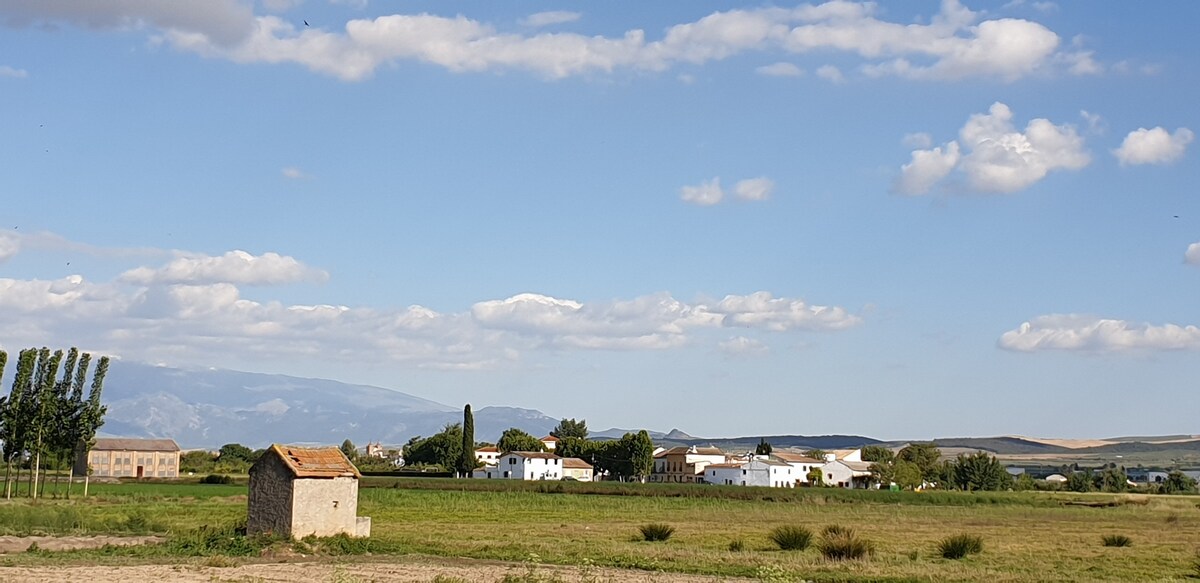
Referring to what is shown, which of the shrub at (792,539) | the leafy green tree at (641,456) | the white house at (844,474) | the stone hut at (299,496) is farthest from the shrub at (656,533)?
the white house at (844,474)

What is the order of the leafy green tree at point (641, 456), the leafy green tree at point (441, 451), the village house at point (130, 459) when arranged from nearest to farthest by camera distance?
the village house at point (130, 459)
the leafy green tree at point (641, 456)
the leafy green tree at point (441, 451)

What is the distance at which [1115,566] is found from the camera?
126 ft

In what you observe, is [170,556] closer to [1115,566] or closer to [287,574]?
[287,574]

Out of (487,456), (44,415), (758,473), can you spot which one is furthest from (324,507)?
(487,456)

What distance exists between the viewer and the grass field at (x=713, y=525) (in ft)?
121

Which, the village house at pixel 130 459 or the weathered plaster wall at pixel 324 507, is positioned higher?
the village house at pixel 130 459

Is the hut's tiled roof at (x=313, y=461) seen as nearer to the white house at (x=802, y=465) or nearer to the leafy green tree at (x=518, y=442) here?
the white house at (x=802, y=465)

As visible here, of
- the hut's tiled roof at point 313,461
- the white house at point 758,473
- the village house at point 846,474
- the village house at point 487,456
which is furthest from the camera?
the village house at point 487,456

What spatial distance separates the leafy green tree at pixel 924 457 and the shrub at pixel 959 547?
408 feet

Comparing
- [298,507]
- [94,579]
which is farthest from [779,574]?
[298,507]

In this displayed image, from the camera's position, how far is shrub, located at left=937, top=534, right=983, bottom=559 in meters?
40.8

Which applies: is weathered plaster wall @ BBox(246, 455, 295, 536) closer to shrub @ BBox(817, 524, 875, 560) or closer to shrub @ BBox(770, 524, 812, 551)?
shrub @ BBox(770, 524, 812, 551)

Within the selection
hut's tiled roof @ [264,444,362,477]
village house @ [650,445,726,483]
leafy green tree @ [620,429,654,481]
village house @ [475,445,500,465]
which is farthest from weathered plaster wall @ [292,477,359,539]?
village house @ [475,445,500,465]

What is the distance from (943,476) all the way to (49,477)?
362ft
